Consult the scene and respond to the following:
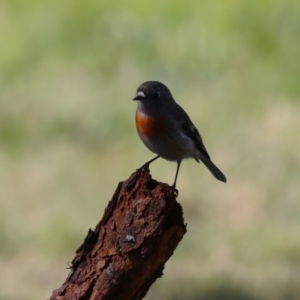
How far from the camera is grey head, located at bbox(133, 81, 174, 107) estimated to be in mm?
5266

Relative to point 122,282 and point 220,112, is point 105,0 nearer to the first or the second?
point 220,112

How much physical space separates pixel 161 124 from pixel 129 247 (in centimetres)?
188

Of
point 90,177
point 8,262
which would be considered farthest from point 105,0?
point 8,262

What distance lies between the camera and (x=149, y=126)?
521 centimetres

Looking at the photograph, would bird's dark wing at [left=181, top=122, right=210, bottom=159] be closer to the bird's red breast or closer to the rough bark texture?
the bird's red breast

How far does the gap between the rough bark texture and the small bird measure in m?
1.54

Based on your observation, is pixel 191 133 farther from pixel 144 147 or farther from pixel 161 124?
pixel 144 147

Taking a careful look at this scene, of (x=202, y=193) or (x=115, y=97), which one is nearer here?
(x=202, y=193)

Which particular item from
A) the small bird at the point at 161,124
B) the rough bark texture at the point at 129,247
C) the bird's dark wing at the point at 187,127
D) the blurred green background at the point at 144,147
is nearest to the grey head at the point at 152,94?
the small bird at the point at 161,124

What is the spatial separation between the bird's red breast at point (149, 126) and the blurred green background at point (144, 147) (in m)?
1.95

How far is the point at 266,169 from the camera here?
8773 mm

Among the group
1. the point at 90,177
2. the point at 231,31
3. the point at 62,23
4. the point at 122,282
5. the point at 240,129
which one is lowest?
the point at 122,282

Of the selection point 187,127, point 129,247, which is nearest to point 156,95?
point 187,127

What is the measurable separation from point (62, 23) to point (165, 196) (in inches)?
331
